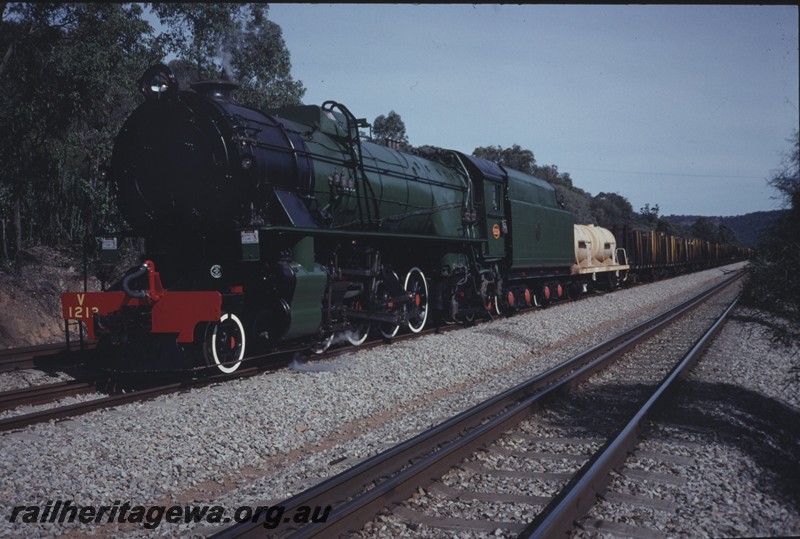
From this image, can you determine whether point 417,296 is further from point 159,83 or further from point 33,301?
point 33,301

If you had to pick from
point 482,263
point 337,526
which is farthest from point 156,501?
point 482,263

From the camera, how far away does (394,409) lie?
7707mm

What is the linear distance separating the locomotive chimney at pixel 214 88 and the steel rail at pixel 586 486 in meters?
6.73

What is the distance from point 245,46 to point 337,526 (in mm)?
27812

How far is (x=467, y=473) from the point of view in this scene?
5102 mm

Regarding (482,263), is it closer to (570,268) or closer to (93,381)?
(570,268)

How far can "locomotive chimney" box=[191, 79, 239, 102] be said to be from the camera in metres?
8.92

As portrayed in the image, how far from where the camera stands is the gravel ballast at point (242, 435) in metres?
4.85

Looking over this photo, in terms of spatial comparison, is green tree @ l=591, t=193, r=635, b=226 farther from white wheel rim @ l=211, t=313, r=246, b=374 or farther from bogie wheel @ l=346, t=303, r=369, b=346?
white wheel rim @ l=211, t=313, r=246, b=374

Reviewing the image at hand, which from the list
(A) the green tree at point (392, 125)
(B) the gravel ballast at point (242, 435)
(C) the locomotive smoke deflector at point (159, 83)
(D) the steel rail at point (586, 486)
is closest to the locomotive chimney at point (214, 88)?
(C) the locomotive smoke deflector at point (159, 83)

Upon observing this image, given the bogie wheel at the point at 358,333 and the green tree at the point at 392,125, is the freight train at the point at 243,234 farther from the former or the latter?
the green tree at the point at 392,125

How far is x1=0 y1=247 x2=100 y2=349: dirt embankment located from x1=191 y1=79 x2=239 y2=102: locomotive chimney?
28.7ft

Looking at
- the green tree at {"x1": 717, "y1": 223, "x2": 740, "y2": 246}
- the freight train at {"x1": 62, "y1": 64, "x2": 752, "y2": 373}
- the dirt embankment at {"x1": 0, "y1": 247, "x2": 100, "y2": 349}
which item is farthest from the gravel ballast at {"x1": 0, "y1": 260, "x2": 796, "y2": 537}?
the green tree at {"x1": 717, "y1": 223, "x2": 740, "y2": 246}

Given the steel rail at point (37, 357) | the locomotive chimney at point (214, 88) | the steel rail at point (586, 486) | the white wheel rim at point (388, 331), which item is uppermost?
the locomotive chimney at point (214, 88)
